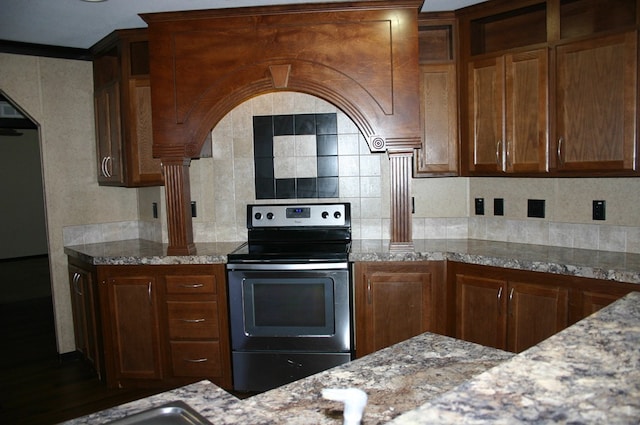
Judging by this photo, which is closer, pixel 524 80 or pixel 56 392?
pixel 524 80

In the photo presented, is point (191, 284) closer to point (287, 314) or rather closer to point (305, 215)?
point (287, 314)

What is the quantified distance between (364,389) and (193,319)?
228 cm

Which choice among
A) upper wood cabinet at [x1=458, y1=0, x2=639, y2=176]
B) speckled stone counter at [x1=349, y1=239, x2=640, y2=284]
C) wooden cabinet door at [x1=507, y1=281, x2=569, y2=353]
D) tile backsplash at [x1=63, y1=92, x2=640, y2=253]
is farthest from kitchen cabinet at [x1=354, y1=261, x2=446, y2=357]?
upper wood cabinet at [x1=458, y1=0, x2=639, y2=176]

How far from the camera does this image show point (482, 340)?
3.06 meters

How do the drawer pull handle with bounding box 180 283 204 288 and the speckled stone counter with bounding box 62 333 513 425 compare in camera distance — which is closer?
the speckled stone counter with bounding box 62 333 513 425

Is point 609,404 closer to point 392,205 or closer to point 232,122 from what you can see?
point 392,205

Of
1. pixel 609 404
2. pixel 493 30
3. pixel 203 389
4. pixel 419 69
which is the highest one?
pixel 493 30

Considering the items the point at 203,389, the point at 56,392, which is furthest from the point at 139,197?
the point at 203,389

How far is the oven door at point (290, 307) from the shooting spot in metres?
3.17

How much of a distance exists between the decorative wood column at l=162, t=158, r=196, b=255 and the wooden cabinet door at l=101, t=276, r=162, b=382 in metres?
0.29

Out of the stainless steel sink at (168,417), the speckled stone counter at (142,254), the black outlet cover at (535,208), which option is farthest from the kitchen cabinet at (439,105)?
the stainless steel sink at (168,417)

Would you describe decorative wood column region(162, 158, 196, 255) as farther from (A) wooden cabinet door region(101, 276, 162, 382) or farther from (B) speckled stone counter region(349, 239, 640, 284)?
(B) speckled stone counter region(349, 239, 640, 284)

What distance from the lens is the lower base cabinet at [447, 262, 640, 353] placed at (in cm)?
259

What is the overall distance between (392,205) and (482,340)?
99cm
